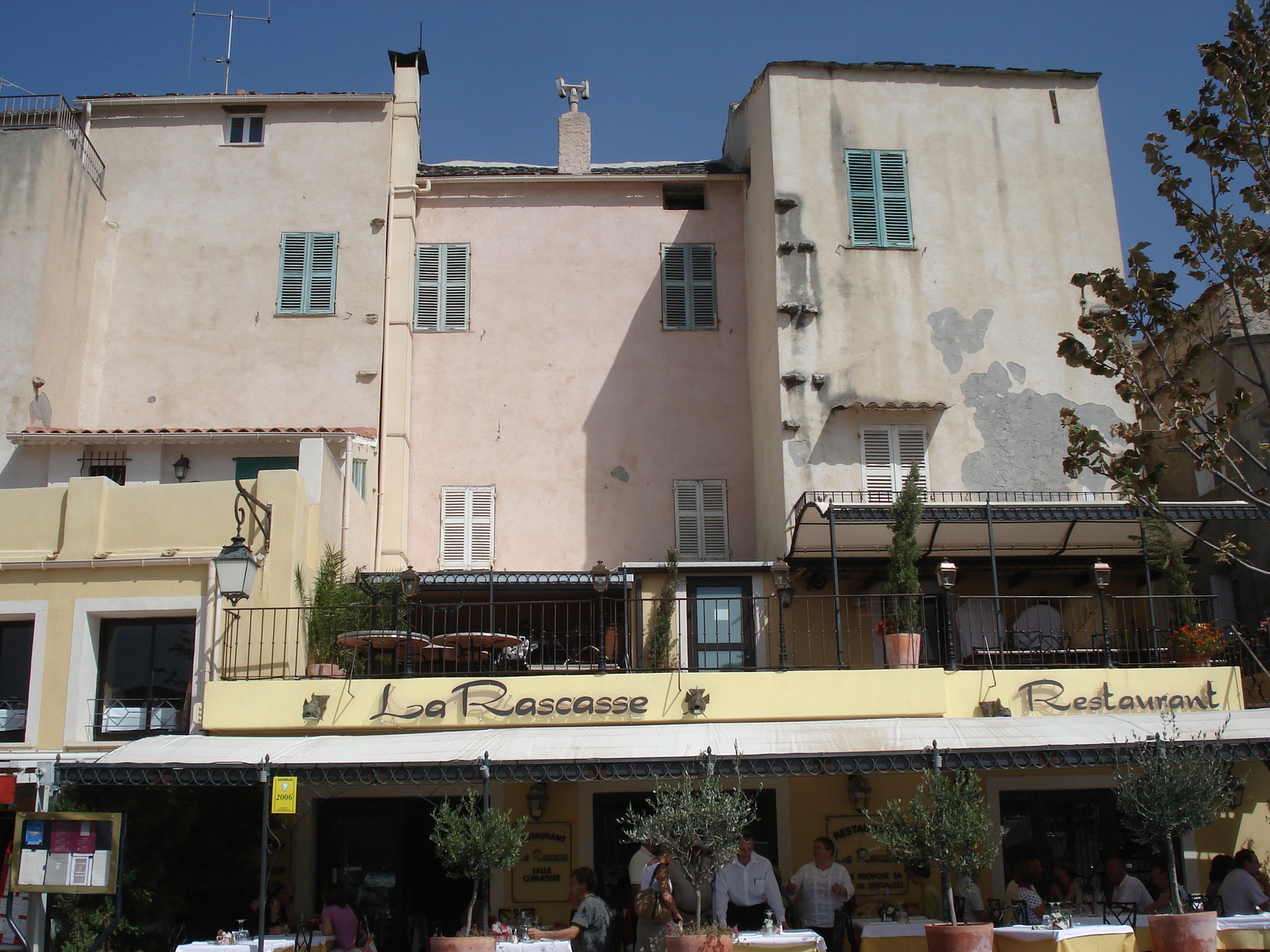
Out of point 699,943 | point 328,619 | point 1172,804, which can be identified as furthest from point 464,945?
point 1172,804

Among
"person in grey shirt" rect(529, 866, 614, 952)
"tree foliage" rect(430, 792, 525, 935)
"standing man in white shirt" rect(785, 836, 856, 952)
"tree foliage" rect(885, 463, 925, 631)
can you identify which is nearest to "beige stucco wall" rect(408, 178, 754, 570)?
"tree foliage" rect(885, 463, 925, 631)

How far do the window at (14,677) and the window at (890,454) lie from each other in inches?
432

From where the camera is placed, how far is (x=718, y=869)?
10117 millimetres

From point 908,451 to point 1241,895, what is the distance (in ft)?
25.2

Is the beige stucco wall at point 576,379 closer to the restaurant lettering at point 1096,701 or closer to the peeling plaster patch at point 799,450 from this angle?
the peeling plaster patch at point 799,450

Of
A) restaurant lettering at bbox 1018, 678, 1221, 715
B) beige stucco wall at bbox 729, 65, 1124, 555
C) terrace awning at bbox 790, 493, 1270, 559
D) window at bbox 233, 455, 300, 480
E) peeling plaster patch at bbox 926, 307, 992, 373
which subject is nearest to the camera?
restaurant lettering at bbox 1018, 678, 1221, 715

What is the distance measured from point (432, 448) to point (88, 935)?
9.23 meters

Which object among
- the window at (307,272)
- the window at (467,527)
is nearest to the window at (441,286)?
the window at (307,272)

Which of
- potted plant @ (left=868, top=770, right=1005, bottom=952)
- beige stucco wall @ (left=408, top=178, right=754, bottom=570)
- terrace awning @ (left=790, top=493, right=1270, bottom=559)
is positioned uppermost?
beige stucco wall @ (left=408, top=178, right=754, bottom=570)

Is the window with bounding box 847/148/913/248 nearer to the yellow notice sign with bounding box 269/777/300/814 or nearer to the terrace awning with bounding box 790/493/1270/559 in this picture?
the terrace awning with bounding box 790/493/1270/559

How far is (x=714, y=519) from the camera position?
18781mm

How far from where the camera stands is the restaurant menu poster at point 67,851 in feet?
36.7

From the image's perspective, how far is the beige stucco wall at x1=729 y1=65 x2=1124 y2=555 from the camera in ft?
56.7

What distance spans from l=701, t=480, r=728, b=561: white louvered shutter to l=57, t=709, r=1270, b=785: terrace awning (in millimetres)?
6300
